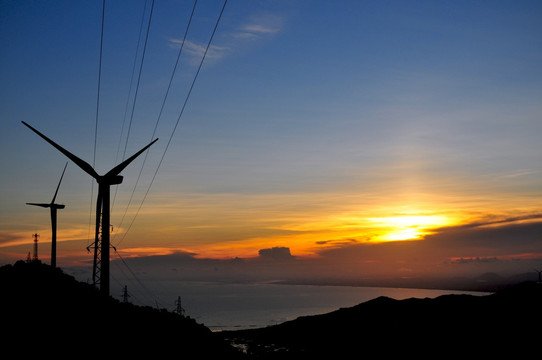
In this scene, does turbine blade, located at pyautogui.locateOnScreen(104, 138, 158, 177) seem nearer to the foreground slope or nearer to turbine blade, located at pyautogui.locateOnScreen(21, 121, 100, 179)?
turbine blade, located at pyautogui.locateOnScreen(21, 121, 100, 179)

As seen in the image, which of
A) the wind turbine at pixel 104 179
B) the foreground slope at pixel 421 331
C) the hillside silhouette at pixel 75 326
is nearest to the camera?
the hillside silhouette at pixel 75 326

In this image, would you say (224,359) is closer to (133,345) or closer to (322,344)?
(133,345)

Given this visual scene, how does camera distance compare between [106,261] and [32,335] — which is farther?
[106,261]

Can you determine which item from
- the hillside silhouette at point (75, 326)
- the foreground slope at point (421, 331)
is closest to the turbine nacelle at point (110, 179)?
the hillside silhouette at point (75, 326)

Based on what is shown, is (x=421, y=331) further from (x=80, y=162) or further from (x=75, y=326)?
(x=75, y=326)

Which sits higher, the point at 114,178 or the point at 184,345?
the point at 114,178

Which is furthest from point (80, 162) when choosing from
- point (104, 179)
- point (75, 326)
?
point (75, 326)

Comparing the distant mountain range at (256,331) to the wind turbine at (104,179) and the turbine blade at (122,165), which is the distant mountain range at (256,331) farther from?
the turbine blade at (122,165)

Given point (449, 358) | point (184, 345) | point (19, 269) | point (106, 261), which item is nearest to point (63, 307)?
point (106, 261)
